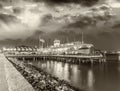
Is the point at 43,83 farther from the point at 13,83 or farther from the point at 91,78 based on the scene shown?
the point at 91,78

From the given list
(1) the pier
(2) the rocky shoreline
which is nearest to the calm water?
(2) the rocky shoreline

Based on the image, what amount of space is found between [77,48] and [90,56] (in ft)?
151

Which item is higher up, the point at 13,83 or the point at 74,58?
the point at 13,83

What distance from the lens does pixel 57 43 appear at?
19100cm

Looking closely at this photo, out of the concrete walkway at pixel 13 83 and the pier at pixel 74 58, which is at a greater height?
the concrete walkway at pixel 13 83

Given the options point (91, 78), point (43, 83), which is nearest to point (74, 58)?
point (91, 78)

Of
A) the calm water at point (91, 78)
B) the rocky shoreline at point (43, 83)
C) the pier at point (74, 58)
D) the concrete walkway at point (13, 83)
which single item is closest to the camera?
the concrete walkway at point (13, 83)

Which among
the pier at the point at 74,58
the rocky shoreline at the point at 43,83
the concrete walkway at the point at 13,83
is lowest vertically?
the pier at the point at 74,58

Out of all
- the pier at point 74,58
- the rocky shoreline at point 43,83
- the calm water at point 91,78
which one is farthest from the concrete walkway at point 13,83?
the pier at point 74,58

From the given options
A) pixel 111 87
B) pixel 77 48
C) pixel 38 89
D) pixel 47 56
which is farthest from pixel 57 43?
pixel 38 89

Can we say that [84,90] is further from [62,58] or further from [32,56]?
[32,56]

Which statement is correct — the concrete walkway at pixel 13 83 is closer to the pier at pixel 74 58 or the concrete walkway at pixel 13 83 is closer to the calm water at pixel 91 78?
the calm water at pixel 91 78

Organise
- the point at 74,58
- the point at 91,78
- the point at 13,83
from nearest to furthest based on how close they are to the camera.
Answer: the point at 13,83 → the point at 91,78 → the point at 74,58

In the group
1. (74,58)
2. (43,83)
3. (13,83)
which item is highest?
(13,83)
